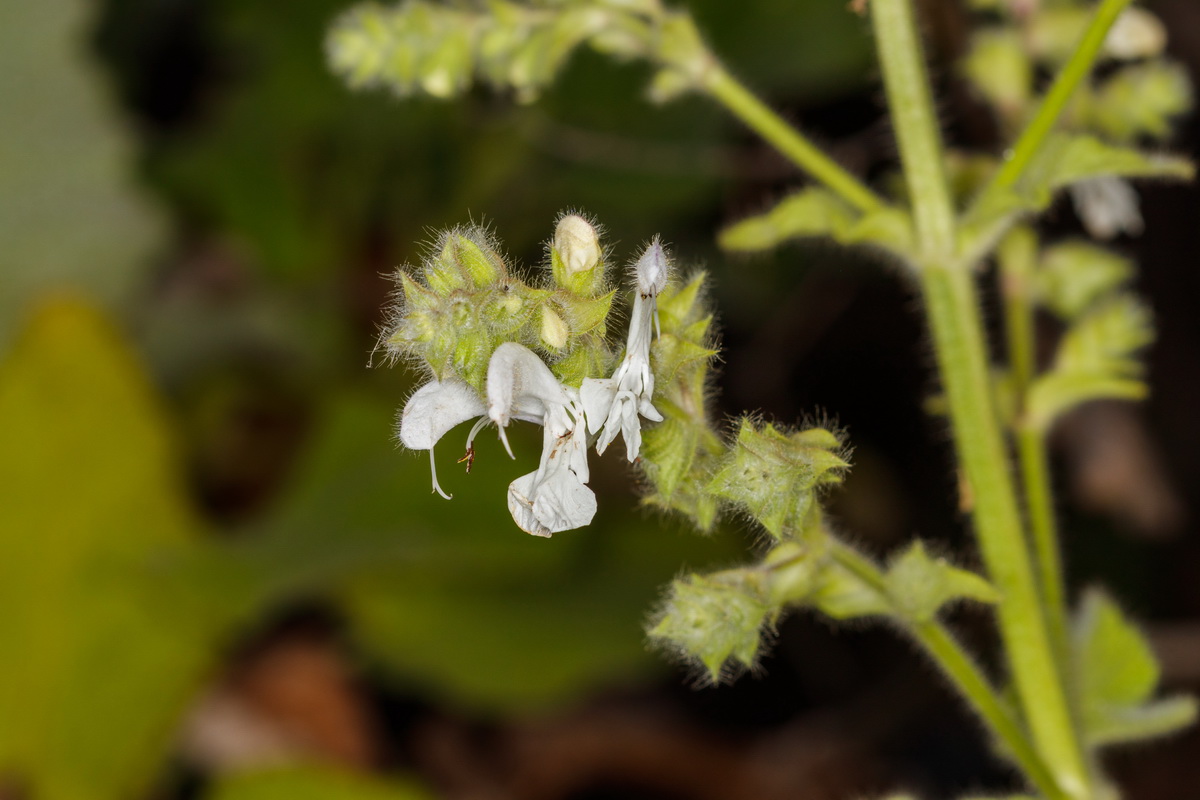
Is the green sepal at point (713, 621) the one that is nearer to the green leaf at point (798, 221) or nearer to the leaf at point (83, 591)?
the green leaf at point (798, 221)

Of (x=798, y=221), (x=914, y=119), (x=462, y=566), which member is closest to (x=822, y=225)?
(x=798, y=221)

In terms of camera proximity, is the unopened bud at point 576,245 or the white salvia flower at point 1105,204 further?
the white salvia flower at point 1105,204

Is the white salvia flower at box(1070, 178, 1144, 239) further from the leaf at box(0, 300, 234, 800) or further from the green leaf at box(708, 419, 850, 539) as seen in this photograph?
the leaf at box(0, 300, 234, 800)

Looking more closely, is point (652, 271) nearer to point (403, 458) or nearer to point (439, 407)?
point (439, 407)

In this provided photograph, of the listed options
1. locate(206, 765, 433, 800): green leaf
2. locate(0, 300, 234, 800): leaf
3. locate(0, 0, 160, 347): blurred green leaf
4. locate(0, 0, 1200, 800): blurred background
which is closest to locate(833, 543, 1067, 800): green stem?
locate(0, 0, 1200, 800): blurred background

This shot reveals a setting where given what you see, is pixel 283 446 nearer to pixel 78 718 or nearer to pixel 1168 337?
pixel 78 718

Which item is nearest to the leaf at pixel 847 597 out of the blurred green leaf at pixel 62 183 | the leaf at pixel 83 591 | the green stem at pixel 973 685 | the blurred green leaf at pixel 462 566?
the green stem at pixel 973 685

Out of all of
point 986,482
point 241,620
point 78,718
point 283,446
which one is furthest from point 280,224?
point 986,482
